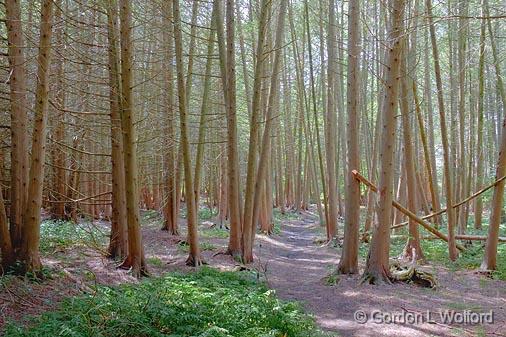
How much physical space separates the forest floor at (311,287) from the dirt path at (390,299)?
0.01 meters

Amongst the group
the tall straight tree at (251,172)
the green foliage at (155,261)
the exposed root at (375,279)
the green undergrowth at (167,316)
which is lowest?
the exposed root at (375,279)

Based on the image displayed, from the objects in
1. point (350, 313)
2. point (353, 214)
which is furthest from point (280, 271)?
point (350, 313)

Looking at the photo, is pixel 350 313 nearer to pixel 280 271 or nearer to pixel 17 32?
pixel 280 271

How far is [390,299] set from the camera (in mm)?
6617

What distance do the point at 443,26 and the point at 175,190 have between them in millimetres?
9074

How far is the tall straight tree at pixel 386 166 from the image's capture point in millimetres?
7223

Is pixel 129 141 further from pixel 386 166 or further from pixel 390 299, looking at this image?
pixel 390 299

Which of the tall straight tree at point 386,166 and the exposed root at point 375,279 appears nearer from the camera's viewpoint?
the tall straight tree at point 386,166

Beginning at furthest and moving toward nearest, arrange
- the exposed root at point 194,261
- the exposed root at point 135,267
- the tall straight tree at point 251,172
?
the tall straight tree at point 251,172 < the exposed root at point 194,261 < the exposed root at point 135,267

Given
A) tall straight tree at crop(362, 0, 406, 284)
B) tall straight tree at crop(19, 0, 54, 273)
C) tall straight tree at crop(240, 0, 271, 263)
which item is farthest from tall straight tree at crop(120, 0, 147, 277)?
tall straight tree at crop(362, 0, 406, 284)

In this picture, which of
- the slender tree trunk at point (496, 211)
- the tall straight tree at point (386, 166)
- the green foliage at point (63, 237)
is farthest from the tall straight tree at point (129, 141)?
the slender tree trunk at point (496, 211)

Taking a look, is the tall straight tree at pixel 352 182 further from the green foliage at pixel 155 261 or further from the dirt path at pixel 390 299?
the green foliage at pixel 155 261

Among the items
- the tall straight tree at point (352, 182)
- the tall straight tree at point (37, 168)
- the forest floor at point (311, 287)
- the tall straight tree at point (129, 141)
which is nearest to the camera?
the forest floor at point (311, 287)

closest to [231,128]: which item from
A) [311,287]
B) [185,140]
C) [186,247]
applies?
[185,140]
